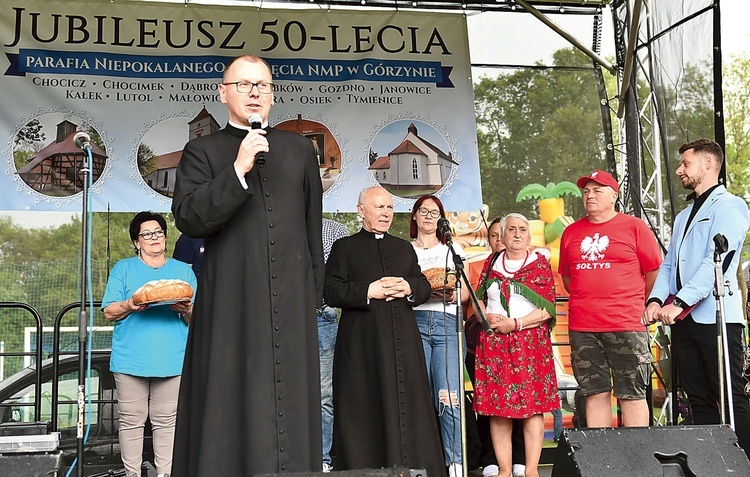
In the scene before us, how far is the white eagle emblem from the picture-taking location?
5.48 metres

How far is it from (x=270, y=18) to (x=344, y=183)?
1614 millimetres

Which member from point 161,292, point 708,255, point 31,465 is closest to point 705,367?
point 708,255

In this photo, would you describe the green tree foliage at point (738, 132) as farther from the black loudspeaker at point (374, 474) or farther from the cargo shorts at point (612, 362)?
the black loudspeaker at point (374, 474)

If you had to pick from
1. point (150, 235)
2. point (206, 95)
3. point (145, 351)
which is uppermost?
point (206, 95)

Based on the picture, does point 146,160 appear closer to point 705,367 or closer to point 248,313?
point 248,313

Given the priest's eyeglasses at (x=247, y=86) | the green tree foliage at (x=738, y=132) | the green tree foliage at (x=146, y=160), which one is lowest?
the priest's eyeglasses at (x=247, y=86)

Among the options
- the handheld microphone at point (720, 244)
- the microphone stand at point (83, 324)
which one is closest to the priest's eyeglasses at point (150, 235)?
the microphone stand at point (83, 324)

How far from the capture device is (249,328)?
3.04m

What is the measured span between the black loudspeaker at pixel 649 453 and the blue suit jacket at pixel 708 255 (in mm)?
1400

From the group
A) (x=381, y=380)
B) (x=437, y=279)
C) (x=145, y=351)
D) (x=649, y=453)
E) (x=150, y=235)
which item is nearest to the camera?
(x=649, y=453)

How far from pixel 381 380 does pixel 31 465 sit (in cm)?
216

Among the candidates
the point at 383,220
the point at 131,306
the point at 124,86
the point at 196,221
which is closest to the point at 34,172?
the point at 124,86

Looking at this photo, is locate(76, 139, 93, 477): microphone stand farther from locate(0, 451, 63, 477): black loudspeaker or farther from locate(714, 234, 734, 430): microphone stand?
locate(714, 234, 734, 430): microphone stand

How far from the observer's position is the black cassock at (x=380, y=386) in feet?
16.0
